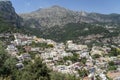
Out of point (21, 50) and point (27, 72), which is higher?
point (27, 72)

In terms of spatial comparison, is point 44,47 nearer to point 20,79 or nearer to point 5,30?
point 5,30

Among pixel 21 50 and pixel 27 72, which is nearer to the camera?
pixel 27 72

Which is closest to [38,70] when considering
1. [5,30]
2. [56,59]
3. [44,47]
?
[56,59]

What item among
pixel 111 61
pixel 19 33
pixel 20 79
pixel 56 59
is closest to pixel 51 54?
pixel 56 59

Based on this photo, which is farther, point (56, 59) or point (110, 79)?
point (56, 59)

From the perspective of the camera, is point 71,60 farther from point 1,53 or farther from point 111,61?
point 1,53

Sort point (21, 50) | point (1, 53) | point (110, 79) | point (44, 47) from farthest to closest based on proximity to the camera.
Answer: point (44, 47) → point (21, 50) → point (110, 79) → point (1, 53)

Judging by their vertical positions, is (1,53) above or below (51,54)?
above

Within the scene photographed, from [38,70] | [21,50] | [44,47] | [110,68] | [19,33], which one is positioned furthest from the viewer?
[19,33]

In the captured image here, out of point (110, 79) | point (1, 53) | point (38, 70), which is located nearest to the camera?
point (38, 70)
